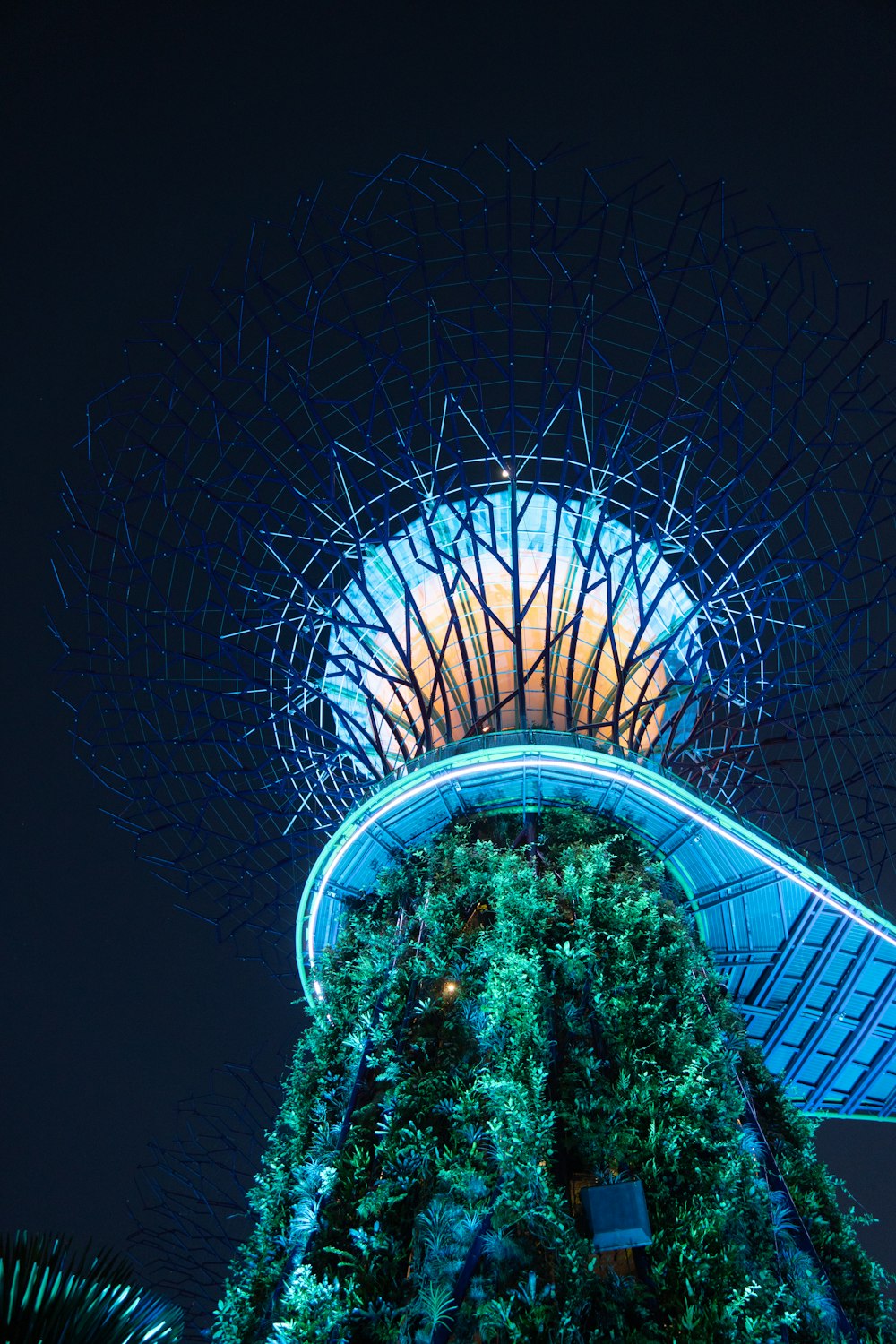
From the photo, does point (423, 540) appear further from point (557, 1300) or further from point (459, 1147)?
point (557, 1300)

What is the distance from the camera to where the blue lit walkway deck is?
2206 cm

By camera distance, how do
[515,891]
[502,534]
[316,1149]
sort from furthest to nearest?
[502,534], [515,891], [316,1149]

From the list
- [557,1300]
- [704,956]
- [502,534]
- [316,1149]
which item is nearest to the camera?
[557,1300]

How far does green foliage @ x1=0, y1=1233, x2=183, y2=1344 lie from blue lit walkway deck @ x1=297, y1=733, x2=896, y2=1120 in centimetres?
1209

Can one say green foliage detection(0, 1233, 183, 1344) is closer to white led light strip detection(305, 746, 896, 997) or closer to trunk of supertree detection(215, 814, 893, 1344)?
trunk of supertree detection(215, 814, 893, 1344)

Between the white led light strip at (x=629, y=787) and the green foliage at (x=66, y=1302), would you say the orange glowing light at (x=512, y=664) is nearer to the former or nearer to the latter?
the white led light strip at (x=629, y=787)

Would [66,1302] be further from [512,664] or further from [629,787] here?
[512,664]

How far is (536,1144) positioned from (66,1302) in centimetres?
657

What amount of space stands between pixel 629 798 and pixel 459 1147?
9.16m

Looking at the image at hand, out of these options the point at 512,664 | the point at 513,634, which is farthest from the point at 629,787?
the point at 512,664

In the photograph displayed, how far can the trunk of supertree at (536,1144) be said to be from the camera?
13594mm

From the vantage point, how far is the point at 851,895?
76.7ft

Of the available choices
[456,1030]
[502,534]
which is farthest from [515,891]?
[502,534]

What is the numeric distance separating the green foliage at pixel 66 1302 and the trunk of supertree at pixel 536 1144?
300 centimetres
